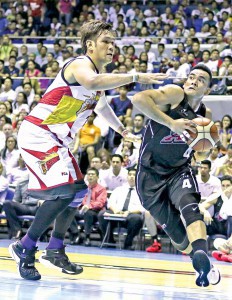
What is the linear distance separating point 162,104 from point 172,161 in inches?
23.8

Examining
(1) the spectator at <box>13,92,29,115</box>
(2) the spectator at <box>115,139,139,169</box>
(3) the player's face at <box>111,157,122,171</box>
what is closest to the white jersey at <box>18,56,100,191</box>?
(3) the player's face at <box>111,157,122,171</box>

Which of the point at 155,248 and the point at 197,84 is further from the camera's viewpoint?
the point at 155,248

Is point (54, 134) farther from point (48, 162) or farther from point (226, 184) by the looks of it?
point (226, 184)

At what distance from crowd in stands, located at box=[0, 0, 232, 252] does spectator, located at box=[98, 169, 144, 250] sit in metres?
0.02

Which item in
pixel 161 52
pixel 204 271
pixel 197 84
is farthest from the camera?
pixel 161 52

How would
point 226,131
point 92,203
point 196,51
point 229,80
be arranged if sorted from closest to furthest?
point 92,203 < point 226,131 < point 229,80 < point 196,51

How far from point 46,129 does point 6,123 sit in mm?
9923

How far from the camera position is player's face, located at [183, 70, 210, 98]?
757 centimetres

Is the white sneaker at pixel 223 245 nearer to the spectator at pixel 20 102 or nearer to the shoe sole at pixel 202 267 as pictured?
the shoe sole at pixel 202 267

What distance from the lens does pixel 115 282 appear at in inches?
313

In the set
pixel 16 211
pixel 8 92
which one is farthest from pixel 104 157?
pixel 8 92

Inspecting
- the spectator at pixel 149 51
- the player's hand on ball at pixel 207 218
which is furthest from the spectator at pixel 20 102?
the player's hand on ball at pixel 207 218

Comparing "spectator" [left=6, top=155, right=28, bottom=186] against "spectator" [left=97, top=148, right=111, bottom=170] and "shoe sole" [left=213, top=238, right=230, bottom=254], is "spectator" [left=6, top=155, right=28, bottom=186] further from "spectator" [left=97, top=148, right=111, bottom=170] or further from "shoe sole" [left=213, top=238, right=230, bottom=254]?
"shoe sole" [left=213, top=238, right=230, bottom=254]

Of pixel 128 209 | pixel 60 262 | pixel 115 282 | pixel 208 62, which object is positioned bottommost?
pixel 128 209
